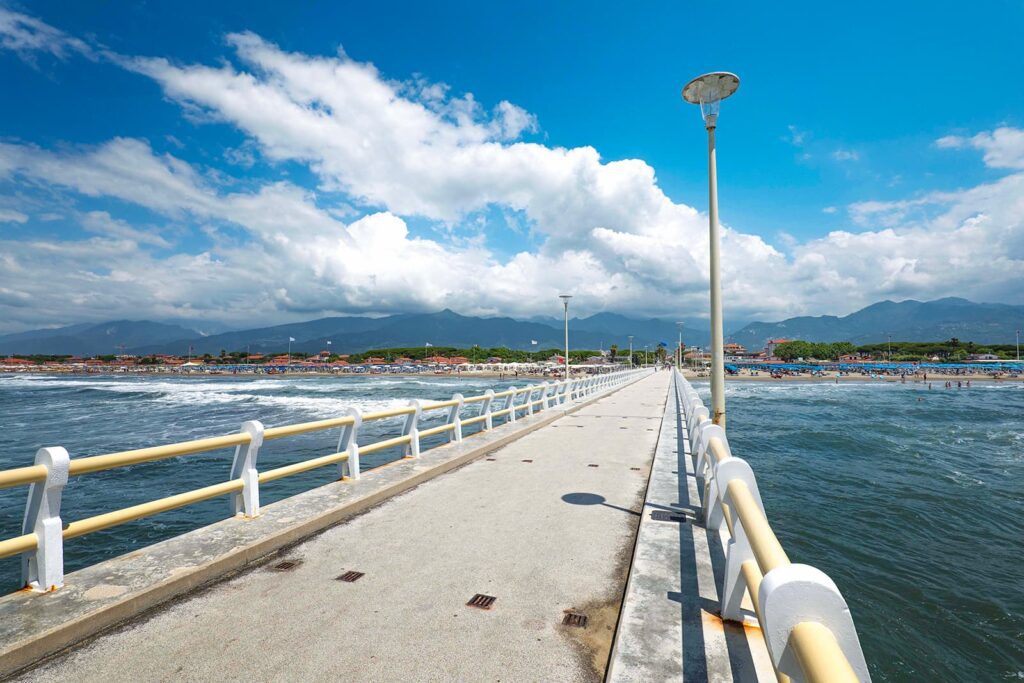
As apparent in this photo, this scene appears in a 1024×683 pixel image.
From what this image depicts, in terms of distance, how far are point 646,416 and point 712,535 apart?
12.8m

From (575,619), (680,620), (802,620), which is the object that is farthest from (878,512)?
(802,620)

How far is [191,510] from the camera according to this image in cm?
1259

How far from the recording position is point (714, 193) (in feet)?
26.8

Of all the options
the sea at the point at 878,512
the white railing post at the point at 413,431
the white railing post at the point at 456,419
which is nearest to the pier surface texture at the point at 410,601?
the white railing post at the point at 413,431

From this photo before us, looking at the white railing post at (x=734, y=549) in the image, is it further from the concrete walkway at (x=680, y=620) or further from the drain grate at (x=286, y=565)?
the drain grate at (x=286, y=565)

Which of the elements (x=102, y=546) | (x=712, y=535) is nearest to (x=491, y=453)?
(x=712, y=535)

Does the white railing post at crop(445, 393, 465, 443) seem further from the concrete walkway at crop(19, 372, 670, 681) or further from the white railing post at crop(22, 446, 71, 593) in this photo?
the white railing post at crop(22, 446, 71, 593)

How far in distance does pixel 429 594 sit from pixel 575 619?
1.20m

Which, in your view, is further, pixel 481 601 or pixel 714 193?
pixel 714 193

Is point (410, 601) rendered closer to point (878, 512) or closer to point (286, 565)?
point (286, 565)

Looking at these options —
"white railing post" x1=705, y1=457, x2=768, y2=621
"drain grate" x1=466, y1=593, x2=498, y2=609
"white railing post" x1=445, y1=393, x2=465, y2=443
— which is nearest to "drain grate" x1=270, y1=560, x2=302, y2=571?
"drain grate" x1=466, y1=593, x2=498, y2=609

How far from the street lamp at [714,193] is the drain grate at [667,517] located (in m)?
2.17

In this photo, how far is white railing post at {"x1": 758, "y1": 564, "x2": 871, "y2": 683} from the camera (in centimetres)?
169

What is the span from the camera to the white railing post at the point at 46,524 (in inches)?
149
